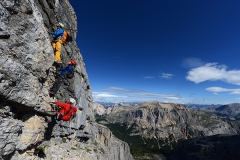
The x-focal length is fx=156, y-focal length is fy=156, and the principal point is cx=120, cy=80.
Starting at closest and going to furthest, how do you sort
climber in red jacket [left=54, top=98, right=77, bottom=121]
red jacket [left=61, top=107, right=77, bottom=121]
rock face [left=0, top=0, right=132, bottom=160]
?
rock face [left=0, top=0, right=132, bottom=160] → red jacket [left=61, top=107, right=77, bottom=121] → climber in red jacket [left=54, top=98, right=77, bottom=121]

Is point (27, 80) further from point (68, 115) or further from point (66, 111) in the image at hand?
point (68, 115)

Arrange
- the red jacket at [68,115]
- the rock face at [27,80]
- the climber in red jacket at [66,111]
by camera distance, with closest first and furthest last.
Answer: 1. the rock face at [27,80]
2. the red jacket at [68,115]
3. the climber in red jacket at [66,111]

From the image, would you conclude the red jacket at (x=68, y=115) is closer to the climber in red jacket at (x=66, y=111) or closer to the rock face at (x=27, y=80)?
the climber in red jacket at (x=66, y=111)

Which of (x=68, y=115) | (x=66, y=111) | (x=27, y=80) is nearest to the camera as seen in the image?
(x=27, y=80)

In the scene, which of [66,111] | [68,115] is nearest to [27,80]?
[66,111]

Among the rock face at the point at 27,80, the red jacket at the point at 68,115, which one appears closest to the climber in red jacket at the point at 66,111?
the red jacket at the point at 68,115

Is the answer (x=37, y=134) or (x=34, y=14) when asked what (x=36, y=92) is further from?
(x=34, y=14)

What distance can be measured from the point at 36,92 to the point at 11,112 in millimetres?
3023

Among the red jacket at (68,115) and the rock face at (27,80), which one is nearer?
the rock face at (27,80)

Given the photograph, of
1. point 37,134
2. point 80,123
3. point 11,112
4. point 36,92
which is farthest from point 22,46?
point 80,123

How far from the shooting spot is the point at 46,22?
1970 centimetres

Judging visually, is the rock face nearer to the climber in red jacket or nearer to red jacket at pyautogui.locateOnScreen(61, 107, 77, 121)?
the climber in red jacket

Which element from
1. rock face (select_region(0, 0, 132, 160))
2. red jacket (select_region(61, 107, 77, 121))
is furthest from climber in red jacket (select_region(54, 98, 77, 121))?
rock face (select_region(0, 0, 132, 160))

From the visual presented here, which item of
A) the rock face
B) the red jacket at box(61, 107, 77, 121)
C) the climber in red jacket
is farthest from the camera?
the climber in red jacket
